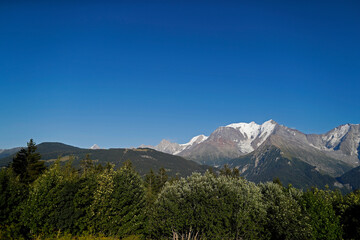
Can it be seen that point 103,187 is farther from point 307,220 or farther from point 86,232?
point 307,220

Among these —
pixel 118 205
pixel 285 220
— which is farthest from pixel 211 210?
pixel 118 205

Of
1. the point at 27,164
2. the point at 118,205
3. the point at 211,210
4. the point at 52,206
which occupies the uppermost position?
the point at 27,164

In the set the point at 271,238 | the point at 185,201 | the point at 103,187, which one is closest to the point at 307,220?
the point at 271,238

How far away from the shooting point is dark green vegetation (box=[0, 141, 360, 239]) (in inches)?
932

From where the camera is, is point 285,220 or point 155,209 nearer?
point 285,220

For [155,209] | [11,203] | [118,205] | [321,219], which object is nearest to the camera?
[11,203]

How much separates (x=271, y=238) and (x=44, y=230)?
1018 inches

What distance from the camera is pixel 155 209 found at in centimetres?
3050

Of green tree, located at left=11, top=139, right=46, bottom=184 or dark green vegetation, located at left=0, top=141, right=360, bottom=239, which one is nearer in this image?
dark green vegetation, located at left=0, top=141, right=360, bottom=239

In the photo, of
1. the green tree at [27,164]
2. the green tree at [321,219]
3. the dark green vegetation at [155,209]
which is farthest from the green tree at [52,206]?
the green tree at [27,164]

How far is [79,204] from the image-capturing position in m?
26.3

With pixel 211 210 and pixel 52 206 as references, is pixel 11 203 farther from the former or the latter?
pixel 211 210

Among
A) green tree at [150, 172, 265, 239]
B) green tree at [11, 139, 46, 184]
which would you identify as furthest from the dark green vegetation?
green tree at [11, 139, 46, 184]

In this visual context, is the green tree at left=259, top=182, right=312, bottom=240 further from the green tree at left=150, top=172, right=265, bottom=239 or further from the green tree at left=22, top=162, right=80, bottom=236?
the green tree at left=22, top=162, right=80, bottom=236
